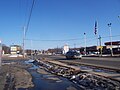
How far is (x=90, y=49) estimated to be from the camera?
154 metres

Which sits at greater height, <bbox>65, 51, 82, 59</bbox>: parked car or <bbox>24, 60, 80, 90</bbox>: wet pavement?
<bbox>65, 51, 82, 59</bbox>: parked car

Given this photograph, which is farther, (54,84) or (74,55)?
(74,55)

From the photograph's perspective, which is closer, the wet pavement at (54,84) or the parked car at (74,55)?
the wet pavement at (54,84)

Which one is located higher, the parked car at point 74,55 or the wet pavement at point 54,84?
the parked car at point 74,55

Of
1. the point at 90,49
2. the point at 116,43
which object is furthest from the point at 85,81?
the point at 90,49

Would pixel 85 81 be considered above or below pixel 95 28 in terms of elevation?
below

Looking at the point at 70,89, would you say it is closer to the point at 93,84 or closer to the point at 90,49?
the point at 93,84

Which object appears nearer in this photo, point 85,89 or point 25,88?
point 85,89

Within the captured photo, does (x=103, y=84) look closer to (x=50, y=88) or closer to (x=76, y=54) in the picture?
(x=50, y=88)

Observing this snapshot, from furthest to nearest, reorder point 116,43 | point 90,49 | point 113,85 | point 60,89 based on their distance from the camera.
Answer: point 90,49 < point 116,43 < point 60,89 < point 113,85

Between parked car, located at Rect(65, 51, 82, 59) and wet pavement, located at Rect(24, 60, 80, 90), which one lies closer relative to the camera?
wet pavement, located at Rect(24, 60, 80, 90)

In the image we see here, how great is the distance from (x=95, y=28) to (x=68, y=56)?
764 inches

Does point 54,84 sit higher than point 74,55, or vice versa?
point 74,55

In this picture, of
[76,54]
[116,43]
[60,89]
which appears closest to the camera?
[60,89]
